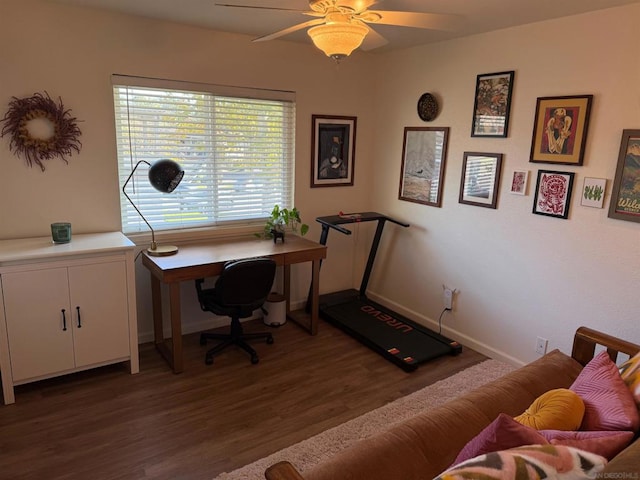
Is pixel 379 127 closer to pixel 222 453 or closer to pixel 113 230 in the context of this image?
pixel 113 230

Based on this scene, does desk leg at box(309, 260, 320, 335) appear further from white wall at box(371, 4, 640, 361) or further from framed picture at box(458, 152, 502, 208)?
framed picture at box(458, 152, 502, 208)

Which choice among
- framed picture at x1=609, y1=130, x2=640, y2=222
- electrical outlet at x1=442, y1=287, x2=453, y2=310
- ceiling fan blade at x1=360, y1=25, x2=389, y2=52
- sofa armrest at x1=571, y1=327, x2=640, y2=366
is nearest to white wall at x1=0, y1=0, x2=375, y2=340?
ceiling fan blade at x1=360, y1=25, x2=389, y2=52

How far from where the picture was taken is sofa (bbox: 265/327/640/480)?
1.30 meters

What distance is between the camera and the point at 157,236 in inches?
134

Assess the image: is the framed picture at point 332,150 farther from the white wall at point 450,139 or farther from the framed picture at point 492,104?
the framed picture at point 492,104

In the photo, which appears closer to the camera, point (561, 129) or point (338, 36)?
point (338, 36)

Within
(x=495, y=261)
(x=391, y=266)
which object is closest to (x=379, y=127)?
(x=391, y=266)

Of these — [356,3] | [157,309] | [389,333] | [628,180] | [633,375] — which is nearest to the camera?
[633,375]

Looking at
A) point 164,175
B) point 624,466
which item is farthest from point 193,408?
point 624,466

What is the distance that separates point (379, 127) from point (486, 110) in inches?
47.5

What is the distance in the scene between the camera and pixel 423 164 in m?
3.84

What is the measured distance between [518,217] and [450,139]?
34.4 inches

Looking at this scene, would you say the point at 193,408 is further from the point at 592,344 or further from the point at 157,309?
the point at 592,344

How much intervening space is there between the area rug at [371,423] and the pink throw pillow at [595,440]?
51.6 inches
